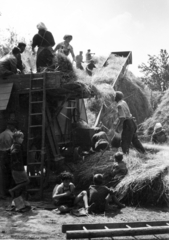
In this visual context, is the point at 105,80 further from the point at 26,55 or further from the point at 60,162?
the point at 60,162

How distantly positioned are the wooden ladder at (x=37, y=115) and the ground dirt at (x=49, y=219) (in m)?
1.07

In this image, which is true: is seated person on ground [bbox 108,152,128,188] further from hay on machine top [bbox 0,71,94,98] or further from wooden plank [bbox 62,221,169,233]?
wooden plank [bbox 62,221,169,233]

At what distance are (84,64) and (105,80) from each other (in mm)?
2747

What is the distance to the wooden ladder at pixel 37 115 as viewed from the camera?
8.30 m

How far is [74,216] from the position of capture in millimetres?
6652

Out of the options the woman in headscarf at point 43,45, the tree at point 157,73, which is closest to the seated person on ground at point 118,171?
the woman in headscarf at point 43,45

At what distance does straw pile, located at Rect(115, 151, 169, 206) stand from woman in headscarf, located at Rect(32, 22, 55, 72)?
383 centimetres

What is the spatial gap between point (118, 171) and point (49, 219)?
7.00 ft

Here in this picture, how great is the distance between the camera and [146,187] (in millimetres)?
7422

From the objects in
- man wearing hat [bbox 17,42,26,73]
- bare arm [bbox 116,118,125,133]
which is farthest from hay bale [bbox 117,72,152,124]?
man wearing hat [bbox 17,42,26,73]

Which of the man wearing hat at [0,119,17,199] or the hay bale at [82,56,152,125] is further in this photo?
the hay bale at [82,56,152,125]

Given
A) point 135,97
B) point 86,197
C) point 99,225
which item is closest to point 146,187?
point 86,197

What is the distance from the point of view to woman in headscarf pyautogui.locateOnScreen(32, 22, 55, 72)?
9.48m

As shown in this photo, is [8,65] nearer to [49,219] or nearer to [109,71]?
[49,219]
